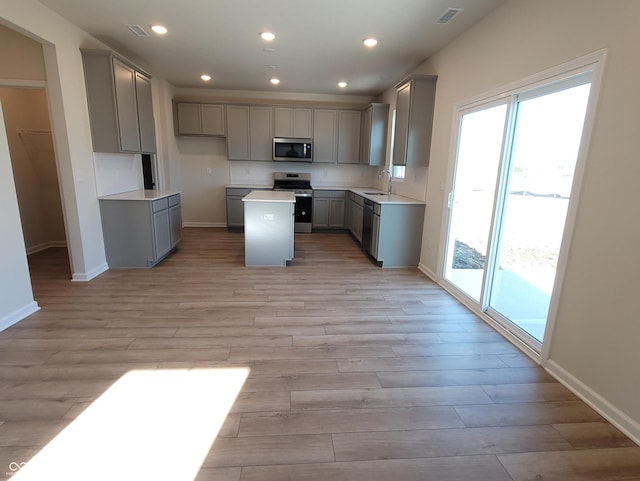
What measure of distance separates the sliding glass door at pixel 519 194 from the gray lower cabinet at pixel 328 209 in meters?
3.20

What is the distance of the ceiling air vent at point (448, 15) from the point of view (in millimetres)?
2932

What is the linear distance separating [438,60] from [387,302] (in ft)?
9.99

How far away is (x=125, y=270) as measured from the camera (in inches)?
164

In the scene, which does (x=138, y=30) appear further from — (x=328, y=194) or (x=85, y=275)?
(x=328, y=194)

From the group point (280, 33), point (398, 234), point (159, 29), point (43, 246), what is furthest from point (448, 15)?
point (43, 246)

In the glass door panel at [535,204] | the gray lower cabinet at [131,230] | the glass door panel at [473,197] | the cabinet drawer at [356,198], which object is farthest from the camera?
the cabinet drawer at [356,198]

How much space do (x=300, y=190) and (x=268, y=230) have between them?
7.83 feet

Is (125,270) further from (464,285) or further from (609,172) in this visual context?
(609,172)

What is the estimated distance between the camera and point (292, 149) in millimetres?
6582

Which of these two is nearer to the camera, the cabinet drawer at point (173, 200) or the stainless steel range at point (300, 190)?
the cabinet drawer at point (173, 200)

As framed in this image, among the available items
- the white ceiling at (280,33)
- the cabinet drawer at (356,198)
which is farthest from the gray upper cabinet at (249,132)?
the cabinet drawer at (356,198)

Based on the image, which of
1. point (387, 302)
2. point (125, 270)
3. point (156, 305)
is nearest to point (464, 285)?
point (387, 302)

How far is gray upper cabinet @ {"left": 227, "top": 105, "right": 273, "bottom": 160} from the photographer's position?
645 centimetres

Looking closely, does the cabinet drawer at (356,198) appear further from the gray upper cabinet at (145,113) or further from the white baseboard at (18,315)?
the white baseboard at (18,315)
